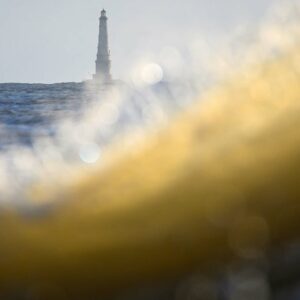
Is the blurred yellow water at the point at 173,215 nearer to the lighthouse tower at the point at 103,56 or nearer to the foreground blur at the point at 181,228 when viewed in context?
the foreground blur at the point at 181,228

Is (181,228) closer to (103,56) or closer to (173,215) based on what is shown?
(173,215)

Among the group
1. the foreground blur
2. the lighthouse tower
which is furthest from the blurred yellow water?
the lighthouse tower

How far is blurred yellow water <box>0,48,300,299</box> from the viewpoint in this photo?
4.18 feet

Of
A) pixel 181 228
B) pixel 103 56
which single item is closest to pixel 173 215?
pixel 181 228

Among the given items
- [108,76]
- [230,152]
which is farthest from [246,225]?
[108,76]

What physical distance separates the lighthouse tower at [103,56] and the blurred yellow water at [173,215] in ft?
188

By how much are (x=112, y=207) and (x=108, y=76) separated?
60.7 m

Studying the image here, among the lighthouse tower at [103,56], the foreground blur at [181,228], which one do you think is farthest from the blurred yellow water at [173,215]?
the lighthouse tower at [103,56]

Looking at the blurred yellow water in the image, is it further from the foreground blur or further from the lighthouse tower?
the lighthouse tower

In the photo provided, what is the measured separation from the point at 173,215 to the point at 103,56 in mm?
61661

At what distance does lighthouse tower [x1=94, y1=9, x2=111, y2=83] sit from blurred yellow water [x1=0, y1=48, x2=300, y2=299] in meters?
57.2

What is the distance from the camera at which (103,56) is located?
6194 cm

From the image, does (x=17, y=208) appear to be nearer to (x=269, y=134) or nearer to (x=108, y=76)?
(x=269, y=134)

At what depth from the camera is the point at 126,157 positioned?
1.64 m
